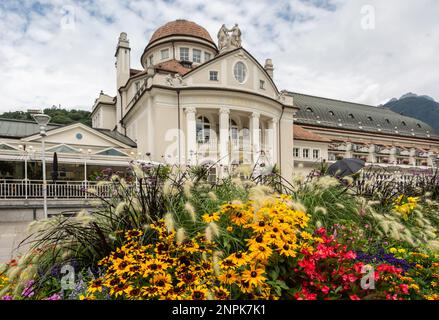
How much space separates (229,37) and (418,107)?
89.9 metres

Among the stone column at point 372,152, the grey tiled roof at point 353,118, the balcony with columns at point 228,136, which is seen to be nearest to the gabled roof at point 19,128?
the balcony with columns at point 228,136

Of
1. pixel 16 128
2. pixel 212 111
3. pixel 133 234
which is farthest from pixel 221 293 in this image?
pixel 16 128

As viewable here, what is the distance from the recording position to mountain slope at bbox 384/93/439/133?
87.2 metres

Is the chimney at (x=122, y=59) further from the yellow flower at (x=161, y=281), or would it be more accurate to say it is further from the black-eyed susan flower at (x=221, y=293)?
the black-eyed susan flower at (x=221, y=293)

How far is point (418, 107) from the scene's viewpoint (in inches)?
3733

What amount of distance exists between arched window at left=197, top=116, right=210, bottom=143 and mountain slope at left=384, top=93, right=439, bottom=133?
80.2m

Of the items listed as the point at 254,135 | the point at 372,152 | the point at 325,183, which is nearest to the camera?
the point at 325,183

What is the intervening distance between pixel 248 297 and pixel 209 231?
0.69m

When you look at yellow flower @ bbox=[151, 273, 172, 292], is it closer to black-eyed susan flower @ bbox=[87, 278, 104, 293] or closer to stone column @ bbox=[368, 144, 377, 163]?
black-eyed susan flower @ bbox=[87, 278, 104, 293]

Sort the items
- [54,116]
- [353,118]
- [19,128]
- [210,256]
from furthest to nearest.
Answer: [353,118], [54,116], [19,128], [210,256]

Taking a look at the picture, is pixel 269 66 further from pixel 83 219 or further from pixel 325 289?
pixel 325 289

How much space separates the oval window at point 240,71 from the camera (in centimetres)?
2851
